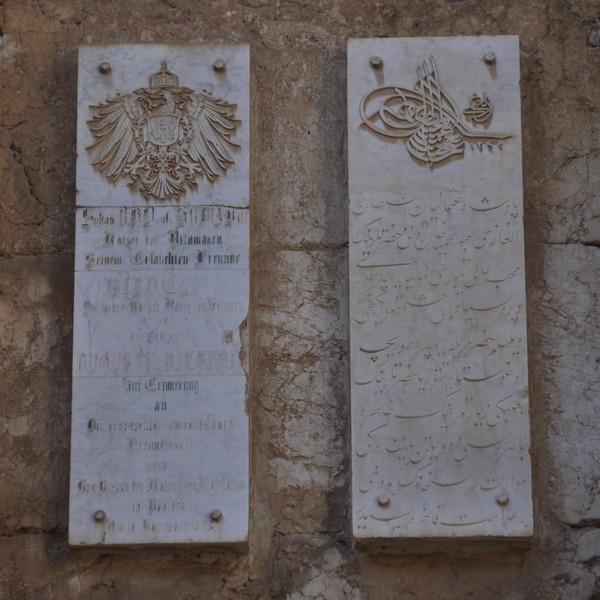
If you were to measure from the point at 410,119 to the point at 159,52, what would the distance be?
0.98 meters

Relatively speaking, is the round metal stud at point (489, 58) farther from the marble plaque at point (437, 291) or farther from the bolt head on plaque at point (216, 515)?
the bolt head on plaque at point (216, 515)

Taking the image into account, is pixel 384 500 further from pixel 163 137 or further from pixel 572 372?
pixel 163 137

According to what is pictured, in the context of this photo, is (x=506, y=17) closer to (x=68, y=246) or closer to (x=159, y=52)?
(x=159, y=52)

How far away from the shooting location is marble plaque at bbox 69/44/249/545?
457cm

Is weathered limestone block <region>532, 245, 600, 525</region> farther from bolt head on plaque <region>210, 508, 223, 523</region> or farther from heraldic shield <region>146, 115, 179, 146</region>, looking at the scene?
heraldic shield <region>146, 115, 179, 146</region>

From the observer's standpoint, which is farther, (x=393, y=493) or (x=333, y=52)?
(x=333, y=52)

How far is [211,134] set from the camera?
15.9ft

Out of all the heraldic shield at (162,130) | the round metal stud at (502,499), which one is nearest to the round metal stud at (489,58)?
the heraldic shield at (162,130)

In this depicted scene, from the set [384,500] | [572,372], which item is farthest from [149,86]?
[572,372]

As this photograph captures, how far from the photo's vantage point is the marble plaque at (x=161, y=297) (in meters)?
4.57

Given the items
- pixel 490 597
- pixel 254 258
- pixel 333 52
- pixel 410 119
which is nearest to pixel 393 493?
pixel 490 597

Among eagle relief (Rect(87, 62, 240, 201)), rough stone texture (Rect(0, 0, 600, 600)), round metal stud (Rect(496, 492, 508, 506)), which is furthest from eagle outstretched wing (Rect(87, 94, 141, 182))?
round metal stud (Rect(496, 492, 508, 506))

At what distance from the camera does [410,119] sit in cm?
484

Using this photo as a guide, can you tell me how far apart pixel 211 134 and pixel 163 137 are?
18 cm
